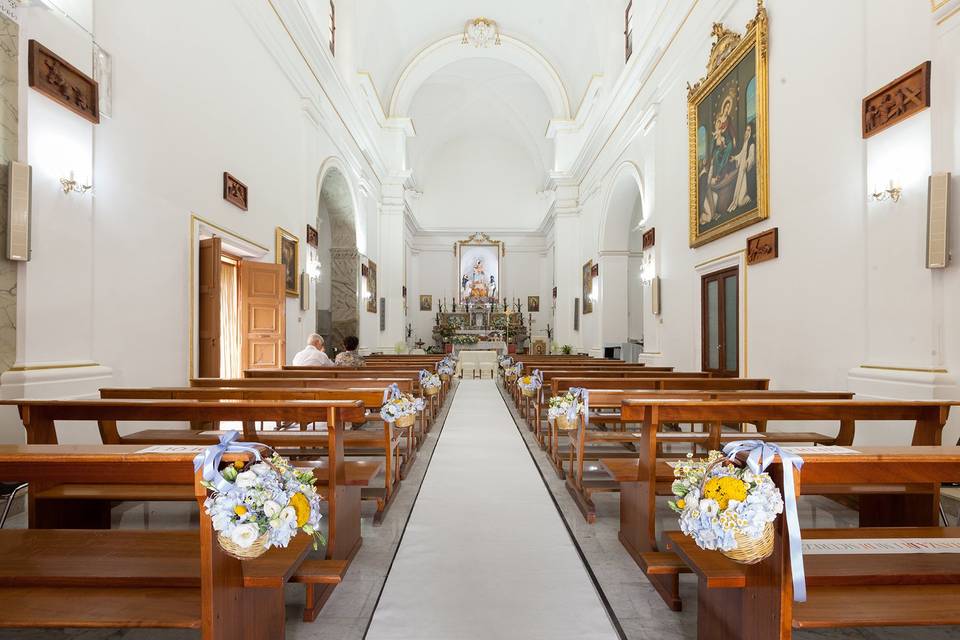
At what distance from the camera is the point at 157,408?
2.67 m

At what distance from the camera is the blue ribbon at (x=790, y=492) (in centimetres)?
151

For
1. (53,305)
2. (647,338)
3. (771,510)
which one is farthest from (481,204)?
(771,510)

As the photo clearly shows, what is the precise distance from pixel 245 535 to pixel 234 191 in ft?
19.9

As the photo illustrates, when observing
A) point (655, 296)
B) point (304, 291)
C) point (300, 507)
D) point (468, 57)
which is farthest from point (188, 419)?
point (468, 57)

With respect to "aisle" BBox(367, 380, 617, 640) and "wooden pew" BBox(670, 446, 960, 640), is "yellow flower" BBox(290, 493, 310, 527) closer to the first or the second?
A: "aisle" BBox(367, 380, 617, 640)

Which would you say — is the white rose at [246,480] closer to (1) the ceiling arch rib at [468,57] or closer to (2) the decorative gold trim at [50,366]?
(2) the decorative gold trim at [50,366]

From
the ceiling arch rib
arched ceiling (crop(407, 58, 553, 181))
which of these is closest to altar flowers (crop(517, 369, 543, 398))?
the ceiling arch rib

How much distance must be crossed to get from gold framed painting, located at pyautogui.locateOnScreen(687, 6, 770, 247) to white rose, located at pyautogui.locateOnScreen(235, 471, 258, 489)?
5.85 m

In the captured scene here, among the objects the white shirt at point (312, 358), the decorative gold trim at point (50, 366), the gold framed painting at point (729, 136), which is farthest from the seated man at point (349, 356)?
the gold framed painting at point (729, 136)

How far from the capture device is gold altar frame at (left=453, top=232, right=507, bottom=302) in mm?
21562

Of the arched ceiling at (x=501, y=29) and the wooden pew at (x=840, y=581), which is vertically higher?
the arched ceiling at (x=501, y=29)

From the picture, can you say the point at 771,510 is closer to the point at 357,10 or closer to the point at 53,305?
the point at 53,305

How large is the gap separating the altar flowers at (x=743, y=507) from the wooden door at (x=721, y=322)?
5.41 metres

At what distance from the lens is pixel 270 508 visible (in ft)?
5.25
